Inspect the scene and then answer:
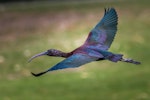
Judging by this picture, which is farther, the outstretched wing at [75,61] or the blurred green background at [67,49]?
the blurred green background at [67,49]

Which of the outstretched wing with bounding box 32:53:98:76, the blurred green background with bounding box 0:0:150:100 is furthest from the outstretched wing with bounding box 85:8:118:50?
the blurred green background with bounding box 0:0:150:100

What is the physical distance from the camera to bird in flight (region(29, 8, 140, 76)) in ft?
13.9

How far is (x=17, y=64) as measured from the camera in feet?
57.6

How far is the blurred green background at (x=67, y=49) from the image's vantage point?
14969 mm

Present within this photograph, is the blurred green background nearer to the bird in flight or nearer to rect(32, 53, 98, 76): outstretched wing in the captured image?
the bird in flight

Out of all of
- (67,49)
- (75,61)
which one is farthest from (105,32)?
(67,49)

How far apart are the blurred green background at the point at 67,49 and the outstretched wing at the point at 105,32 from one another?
8.64 m

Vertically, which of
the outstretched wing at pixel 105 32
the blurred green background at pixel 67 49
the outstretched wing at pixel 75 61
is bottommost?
the outstretched wing at pixel 75 61

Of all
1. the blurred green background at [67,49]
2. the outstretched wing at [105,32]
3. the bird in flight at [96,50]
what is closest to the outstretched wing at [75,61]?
the bird in flight at [96,50]

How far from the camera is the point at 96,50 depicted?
4.72 metres

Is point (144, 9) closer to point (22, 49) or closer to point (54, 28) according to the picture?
point (54, 28)

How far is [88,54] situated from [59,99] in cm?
1002

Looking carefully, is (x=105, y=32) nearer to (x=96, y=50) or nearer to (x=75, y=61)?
(x=96, y=50)

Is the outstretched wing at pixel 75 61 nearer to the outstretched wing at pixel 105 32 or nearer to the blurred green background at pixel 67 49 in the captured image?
the outstretched wing at pixel 105 32
